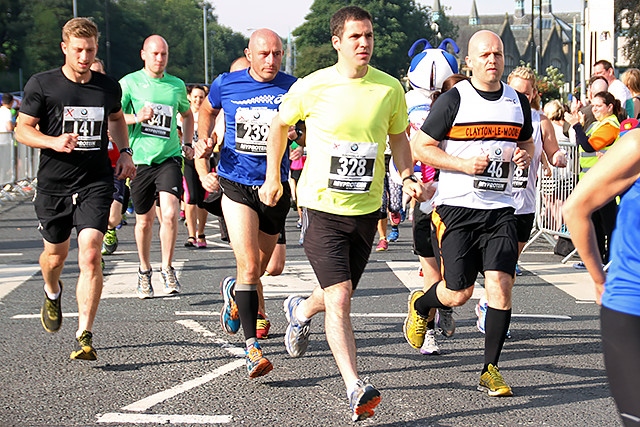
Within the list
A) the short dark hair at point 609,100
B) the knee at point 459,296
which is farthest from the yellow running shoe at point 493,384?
the short dark hair at point 609,100

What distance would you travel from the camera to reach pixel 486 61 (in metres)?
6.21

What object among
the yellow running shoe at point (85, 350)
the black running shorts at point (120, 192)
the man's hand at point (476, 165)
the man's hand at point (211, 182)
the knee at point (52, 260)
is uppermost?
the man's hand at point (476, 165)

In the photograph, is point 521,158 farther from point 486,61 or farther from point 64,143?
point 64,143

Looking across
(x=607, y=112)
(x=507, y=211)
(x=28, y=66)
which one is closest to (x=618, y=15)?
(x=28, y=66)

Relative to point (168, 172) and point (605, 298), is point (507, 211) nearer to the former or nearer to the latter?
point (605, 298)

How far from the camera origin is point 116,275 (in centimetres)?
1103

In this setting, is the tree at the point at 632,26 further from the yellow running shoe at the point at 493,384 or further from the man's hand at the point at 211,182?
the yellow running shoe at the point at 493,384

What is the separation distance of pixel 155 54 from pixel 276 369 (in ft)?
13.5

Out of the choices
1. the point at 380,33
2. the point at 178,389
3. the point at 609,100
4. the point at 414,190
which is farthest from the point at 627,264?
the point at 380,33

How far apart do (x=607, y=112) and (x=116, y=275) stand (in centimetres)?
545

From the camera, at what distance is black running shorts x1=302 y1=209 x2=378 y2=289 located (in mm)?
5711

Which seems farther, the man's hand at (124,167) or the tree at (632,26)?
the tree at (632,26)

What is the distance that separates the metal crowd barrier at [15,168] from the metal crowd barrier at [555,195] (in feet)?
35.6

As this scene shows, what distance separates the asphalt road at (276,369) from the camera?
559 centimetres
